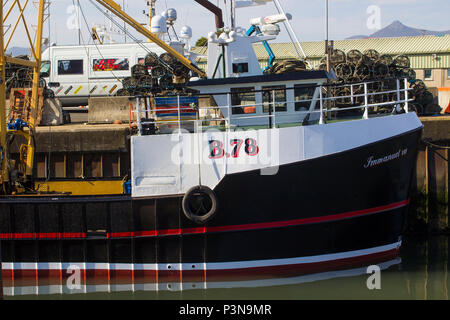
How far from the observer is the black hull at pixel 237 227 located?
1173 centimetres

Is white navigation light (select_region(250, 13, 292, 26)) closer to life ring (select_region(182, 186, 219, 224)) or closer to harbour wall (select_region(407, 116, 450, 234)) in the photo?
life ring (select_region(182, 186, 219, 224))

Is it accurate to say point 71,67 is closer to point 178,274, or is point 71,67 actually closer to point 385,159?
point 178,274

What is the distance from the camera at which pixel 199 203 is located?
38.4 feet

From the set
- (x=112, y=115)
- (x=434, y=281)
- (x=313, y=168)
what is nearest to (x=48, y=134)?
(x=112, y=115)

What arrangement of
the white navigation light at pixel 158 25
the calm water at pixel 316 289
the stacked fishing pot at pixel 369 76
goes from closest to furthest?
the calm water at pixel 316 289, the stacked fishing pot at pixel 369 76, the white navigation light at pixel 158 25

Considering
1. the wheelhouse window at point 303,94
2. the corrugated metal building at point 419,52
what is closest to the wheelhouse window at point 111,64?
the wheelhouse window at point 303,94

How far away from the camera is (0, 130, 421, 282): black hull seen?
11.7m

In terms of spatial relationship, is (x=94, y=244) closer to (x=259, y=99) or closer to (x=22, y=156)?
(x=22, y=156)

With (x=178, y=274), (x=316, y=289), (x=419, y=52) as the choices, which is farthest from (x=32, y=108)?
(x=419, y=52)

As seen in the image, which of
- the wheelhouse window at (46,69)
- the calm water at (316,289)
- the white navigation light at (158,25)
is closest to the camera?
the calm water at (316,289)

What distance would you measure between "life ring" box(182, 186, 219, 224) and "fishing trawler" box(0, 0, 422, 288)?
0.02m

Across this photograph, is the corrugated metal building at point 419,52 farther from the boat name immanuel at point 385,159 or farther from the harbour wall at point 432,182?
the boat name immanuel at point 385,159

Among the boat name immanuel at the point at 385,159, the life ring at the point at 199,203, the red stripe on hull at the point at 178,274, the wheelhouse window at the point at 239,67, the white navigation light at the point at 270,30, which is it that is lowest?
the red stripe on hull at the point at 178,274

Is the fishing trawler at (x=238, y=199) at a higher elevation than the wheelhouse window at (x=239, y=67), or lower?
lower
